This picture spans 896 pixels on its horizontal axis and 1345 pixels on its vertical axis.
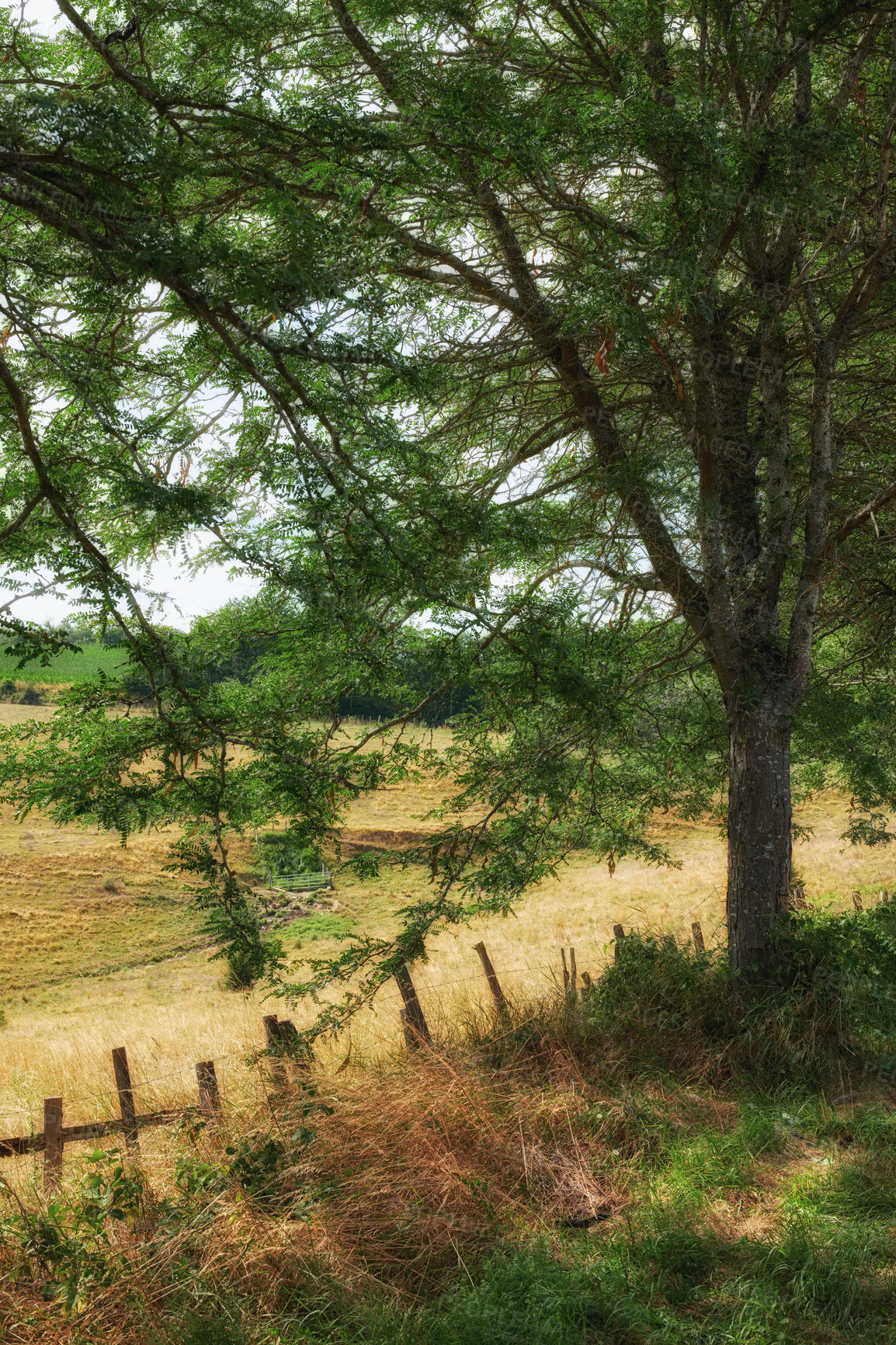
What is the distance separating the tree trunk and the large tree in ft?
0.09

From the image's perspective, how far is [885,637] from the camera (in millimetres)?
8727

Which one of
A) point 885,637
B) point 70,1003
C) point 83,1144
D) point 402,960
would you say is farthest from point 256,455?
point 70,1003

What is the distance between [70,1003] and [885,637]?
65.0ft

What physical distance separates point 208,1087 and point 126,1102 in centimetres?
61

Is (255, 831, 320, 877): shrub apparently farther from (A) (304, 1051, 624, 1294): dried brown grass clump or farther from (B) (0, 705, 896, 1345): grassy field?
(A) (304, 1051, 624, 1294): dried brown grass clump

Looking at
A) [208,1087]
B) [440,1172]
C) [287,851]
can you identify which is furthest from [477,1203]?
[287,851]

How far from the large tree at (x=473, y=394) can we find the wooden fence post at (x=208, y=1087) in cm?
169

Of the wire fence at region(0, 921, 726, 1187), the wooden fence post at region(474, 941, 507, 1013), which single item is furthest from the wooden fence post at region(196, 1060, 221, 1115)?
the wooden fence post at region(474, 941, 507, 1013)

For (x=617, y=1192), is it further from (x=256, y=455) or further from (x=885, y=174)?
(x=885, y=174)

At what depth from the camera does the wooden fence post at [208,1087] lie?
5.81 m

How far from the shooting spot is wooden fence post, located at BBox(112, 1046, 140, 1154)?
5.68 meters

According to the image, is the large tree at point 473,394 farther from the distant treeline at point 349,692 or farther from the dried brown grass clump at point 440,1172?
the dried brown grass clump at point 440,1172

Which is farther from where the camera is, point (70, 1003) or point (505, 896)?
point (70, 1003)

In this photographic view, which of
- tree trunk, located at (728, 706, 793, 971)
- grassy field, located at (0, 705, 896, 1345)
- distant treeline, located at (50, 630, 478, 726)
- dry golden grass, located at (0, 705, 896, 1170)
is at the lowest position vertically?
dry golden grass, located at (0, 705, 896, 1170)
